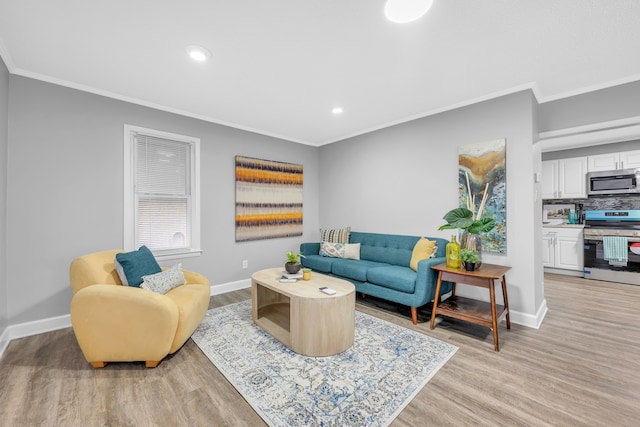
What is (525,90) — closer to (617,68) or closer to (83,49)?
(617,68)

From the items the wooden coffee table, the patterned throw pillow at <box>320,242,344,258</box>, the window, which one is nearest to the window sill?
the window

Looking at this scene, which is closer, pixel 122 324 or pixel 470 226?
pixel 122 324

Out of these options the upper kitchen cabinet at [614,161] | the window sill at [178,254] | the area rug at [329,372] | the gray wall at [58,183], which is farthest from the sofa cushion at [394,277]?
the upper kitchen cabinet at [614,161]

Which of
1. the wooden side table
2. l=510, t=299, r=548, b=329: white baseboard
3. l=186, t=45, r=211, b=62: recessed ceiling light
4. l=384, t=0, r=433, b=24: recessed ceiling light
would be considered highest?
l=186, t=45, r=211, b=62: recessed ceiling light

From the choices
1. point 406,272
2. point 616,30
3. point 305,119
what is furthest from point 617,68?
point 305,119

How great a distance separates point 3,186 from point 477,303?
4.74 metres

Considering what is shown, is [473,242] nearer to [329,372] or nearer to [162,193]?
[329,372]

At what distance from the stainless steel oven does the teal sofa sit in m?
3.33

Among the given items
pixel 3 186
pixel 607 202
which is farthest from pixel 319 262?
pixel 607 202

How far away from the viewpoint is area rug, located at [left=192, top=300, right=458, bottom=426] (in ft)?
5.33

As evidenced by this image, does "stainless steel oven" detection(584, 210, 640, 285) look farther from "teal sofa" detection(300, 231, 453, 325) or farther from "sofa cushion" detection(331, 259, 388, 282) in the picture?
"sofa cushion" detection(331, 259, 388, 282)

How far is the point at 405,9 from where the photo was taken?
1714 millimetres

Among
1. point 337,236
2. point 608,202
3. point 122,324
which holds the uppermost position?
point 608,202

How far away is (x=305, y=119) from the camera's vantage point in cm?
380
